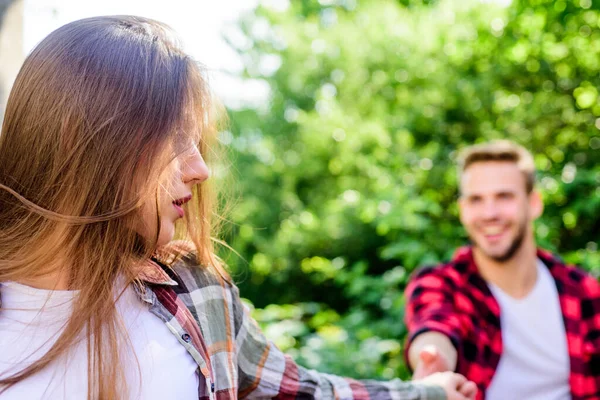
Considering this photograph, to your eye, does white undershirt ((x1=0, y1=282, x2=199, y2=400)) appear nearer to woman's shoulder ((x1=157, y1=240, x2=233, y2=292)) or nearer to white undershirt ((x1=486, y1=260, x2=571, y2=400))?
woman's shoulder ((x1=157, y1=240, x2=233, y2=292))

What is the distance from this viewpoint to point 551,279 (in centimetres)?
254

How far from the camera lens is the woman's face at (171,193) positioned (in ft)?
3.92

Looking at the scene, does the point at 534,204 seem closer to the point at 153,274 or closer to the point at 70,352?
the point at 153,274

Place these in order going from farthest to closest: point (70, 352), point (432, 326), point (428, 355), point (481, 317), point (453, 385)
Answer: point (481, 317) → point (432, 326) → point (428, 355) → point (453, 385) → point (70, 352)

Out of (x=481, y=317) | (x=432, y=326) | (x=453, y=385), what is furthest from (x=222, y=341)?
(x=481, y=317)

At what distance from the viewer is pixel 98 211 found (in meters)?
1.15

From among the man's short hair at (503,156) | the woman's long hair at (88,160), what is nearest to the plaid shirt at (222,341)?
the woman's long hair at (88,160)

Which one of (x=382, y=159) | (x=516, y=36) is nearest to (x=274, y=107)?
(x=382, y=159)

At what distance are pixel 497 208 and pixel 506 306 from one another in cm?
37

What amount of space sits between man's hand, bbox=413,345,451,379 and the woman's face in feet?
3.25

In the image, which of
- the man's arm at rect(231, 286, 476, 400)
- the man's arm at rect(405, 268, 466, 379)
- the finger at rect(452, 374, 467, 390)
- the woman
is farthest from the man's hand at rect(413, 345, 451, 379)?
the woman

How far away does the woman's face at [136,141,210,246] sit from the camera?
3.92 feet

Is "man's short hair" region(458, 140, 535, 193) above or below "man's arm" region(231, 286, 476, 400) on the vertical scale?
above

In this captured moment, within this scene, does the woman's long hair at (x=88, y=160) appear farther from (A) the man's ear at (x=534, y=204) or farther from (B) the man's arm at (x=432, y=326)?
(A) the man's ear at (x=534, y=204)
